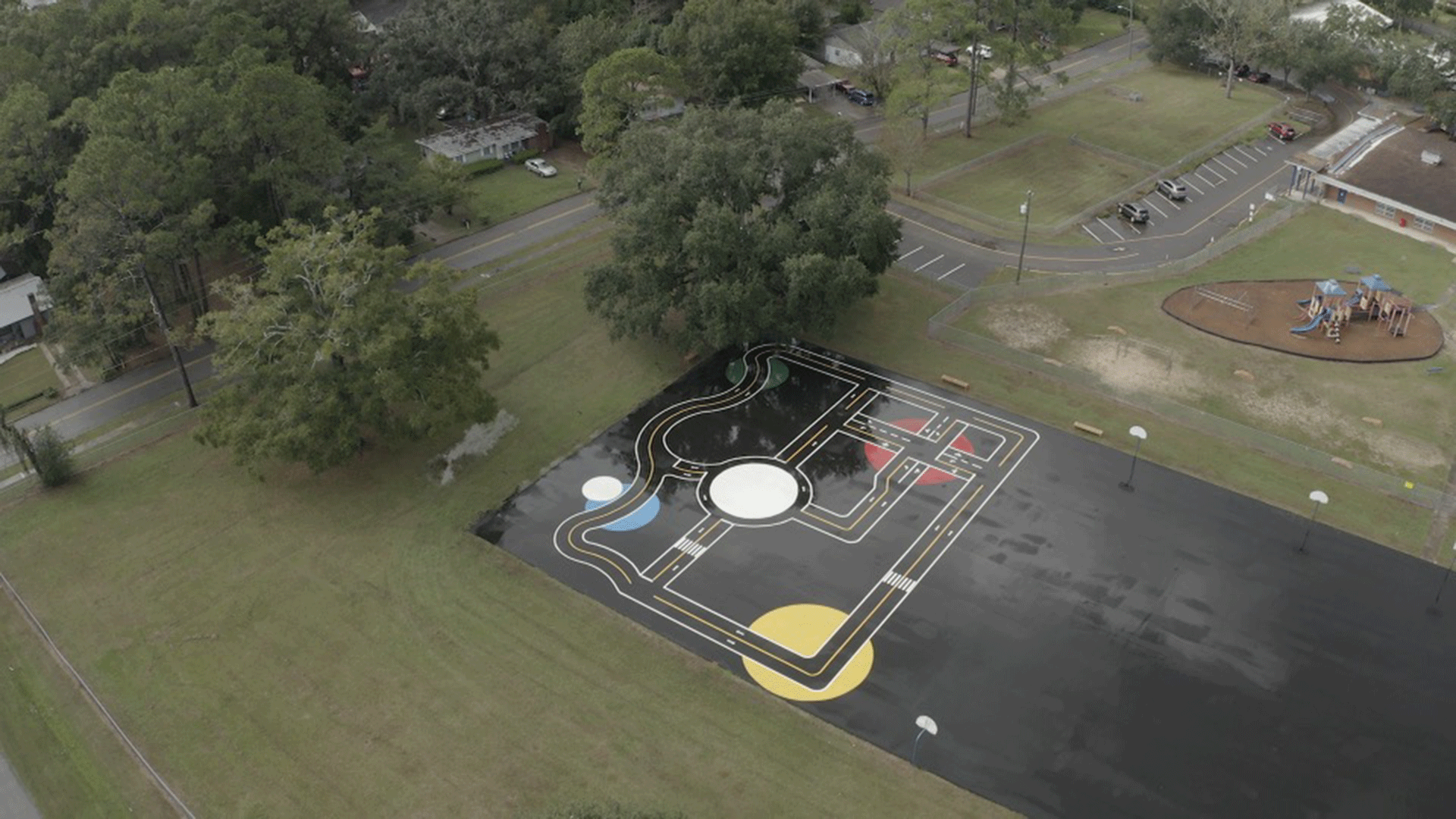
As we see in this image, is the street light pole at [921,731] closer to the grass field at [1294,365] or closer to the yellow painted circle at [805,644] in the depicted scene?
the yellow painted circle at [805,644]

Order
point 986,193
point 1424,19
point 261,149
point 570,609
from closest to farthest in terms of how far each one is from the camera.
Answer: point 570,609
point 261,149
point 986,193
point 1424,19

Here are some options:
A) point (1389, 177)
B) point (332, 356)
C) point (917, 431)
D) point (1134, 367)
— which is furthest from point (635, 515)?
→ point (1389, 177)

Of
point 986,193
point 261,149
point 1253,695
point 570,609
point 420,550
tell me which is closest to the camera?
point 1253,695

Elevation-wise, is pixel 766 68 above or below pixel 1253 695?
above

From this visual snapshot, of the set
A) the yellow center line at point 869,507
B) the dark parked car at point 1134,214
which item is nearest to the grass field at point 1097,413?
the yellow center line at point 869,507

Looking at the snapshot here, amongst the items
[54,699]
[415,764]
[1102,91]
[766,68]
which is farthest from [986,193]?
[54,699]

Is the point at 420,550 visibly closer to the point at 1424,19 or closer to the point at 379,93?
the point at 379,93

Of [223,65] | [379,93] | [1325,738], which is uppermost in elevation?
[223,65]

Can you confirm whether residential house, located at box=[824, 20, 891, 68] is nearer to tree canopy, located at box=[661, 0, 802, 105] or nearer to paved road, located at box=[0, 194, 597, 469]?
tree canopy, located at box=[661, 0, 802, 105]

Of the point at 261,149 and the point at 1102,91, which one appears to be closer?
the point at 261,149
